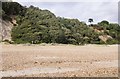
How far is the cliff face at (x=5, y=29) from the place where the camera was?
39.6m

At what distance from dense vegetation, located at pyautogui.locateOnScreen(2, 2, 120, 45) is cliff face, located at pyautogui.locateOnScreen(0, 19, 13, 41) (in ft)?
1.82

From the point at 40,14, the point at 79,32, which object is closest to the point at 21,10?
the point at 40,14

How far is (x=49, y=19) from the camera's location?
4644 cm

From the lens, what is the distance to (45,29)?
43.5m

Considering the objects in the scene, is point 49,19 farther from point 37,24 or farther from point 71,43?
point 71,43

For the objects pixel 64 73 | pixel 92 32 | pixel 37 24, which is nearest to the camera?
pixel 64 73

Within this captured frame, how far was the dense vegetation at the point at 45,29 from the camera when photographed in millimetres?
41781

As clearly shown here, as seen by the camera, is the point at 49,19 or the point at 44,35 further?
the point at 49,19

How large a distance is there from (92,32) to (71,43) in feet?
30.7

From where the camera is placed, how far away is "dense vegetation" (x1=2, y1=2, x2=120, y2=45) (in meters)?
41.8

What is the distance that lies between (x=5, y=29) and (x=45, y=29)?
452 cm

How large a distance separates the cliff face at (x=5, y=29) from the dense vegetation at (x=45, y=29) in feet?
1.82

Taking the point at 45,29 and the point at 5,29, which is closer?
the point at 5,29

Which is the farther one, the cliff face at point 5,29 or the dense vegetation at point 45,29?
the dense vegetation at point 45,29
